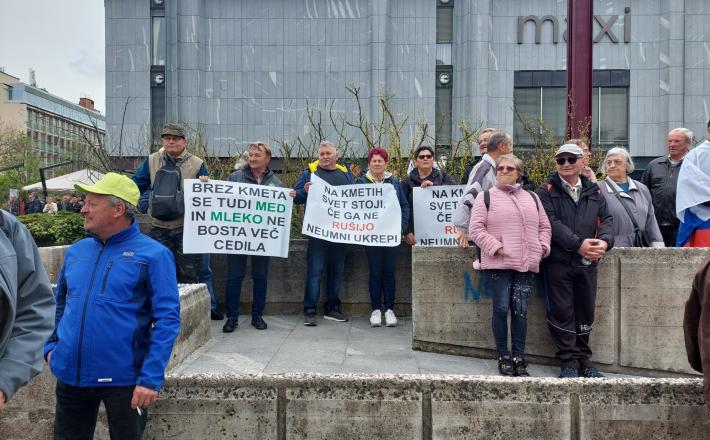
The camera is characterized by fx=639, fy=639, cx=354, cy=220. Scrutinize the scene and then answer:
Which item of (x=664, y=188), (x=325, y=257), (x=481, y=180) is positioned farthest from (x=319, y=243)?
(x=664, y=188)

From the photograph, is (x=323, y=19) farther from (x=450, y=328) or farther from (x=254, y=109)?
(x=450, y=328)

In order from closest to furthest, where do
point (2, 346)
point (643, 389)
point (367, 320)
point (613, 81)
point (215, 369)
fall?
point (2, 346), point (643, 389), point (215, 369), point (367, 320), point (613, 81)

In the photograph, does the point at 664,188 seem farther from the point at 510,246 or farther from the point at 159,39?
the point at 159,39

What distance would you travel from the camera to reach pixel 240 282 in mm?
7441

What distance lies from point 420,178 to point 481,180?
1.71 m

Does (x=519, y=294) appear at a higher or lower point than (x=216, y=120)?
lower

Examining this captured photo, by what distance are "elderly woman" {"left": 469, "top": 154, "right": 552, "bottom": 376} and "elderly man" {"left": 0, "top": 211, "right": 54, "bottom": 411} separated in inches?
156

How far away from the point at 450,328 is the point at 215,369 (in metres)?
2.37

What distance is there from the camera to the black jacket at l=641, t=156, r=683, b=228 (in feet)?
23.6

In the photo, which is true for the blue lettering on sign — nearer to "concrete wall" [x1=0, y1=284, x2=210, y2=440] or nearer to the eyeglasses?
the eyeglasses

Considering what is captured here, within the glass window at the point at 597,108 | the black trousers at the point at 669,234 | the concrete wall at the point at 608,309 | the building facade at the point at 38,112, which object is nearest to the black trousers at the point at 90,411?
the concrete wall at the point at 608,309

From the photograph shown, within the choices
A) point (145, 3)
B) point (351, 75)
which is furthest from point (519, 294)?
point (145, 3)

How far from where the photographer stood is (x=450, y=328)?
650cm

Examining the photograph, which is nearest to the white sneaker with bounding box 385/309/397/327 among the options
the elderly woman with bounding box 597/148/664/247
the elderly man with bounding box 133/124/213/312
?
the elderly man with bounding box 133/124/213/312
